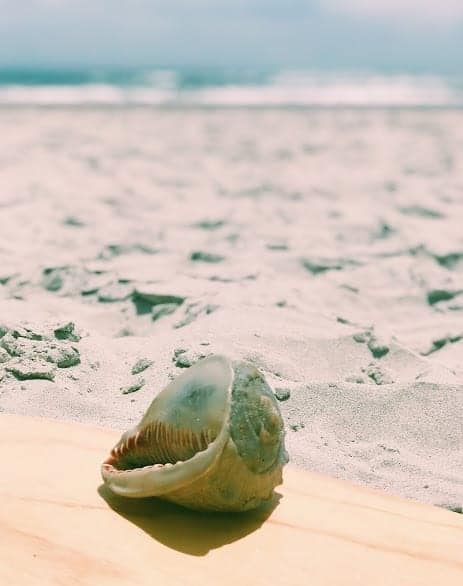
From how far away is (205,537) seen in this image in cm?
146

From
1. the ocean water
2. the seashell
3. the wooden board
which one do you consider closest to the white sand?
the wooden board

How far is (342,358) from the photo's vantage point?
2.50 metres

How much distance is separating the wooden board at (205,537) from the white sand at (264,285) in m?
0.18

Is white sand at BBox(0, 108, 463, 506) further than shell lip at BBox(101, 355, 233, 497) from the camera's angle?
Yes

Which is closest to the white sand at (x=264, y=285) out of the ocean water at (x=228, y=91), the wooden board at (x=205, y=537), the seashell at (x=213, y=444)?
the wooden board at (x=205, y=537)

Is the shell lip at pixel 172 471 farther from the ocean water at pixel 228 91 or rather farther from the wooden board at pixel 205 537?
the ocean water at pixel 228 91

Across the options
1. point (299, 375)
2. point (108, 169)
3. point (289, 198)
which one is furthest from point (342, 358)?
point (108, 169)

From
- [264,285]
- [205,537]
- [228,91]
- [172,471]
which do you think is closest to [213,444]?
[172,471]

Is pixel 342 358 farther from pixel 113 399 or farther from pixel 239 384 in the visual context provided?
pixel 239 384

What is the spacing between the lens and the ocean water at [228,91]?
51.3ft

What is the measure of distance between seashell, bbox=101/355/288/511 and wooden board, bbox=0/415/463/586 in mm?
60

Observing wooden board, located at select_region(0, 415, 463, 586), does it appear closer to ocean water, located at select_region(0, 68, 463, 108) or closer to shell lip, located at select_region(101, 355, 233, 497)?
shell lip, located at select_region(101, 355, 233, 497)

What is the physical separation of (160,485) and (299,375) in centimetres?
97

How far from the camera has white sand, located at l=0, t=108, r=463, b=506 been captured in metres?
2.06
